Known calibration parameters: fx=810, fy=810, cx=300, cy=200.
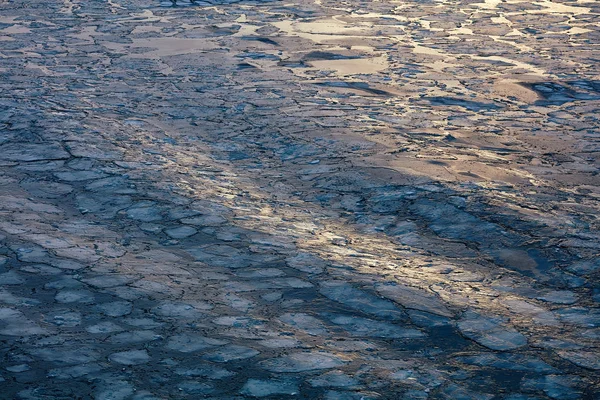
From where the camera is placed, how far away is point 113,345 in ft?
11.2

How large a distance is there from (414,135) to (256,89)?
6.27 feet

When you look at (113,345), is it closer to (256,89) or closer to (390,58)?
(256,89)

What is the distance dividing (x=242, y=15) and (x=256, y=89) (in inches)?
153

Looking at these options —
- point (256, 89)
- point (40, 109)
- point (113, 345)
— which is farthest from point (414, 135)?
point (113, 345)

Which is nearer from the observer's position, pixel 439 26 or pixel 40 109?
pixel 40 109

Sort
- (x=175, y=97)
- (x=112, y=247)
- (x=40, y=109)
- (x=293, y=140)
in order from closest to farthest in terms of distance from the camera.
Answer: (x=112, y=247), (x=293, y=140), (x=40, y=109), (x=175, y=97)

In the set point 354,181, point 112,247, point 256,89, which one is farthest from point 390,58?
point 112,247

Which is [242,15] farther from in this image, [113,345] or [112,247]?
[113,345]

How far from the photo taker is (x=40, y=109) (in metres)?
6.94

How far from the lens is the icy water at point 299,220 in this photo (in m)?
3.34

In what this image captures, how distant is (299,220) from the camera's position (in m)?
5.02

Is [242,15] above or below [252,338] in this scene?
above

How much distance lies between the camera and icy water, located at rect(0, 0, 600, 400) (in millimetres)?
3342

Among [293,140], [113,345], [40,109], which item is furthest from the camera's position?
[40,109]
